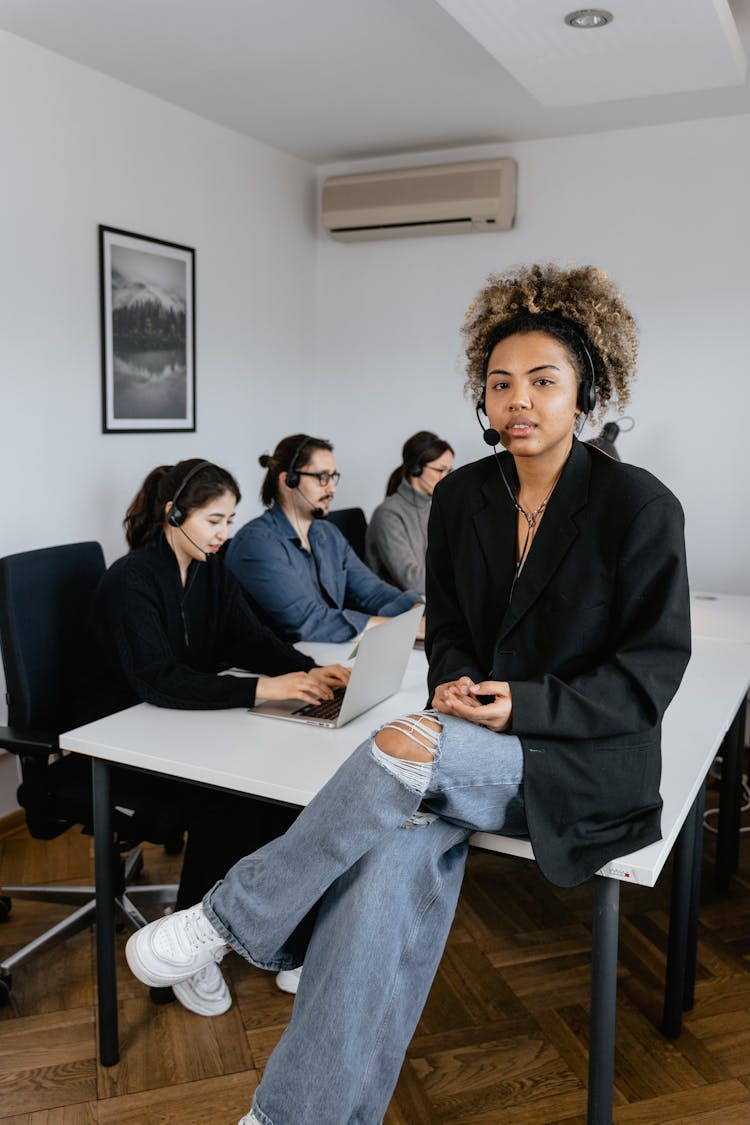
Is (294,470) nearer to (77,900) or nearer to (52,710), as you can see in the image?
(52,710)

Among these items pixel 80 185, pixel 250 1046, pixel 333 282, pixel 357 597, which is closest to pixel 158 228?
pixel 80 185

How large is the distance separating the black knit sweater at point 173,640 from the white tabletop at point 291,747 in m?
0.06

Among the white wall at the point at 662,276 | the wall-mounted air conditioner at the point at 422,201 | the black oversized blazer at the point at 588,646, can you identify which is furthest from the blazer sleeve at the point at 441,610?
the wall-mounted air conditioner at the point at 422,201

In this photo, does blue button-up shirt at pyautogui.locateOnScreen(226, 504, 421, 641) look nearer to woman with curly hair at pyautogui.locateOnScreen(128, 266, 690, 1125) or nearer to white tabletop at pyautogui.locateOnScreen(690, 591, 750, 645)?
white tabletop at pyautogui.locateOnScreen(690, 591, 750, 645)

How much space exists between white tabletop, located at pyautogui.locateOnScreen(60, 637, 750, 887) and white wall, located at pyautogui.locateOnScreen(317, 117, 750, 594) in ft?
6.65

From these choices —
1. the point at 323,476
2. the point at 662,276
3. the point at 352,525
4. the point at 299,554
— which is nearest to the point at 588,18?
the point at 323,476

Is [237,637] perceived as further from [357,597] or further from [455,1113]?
→ [455,1113]

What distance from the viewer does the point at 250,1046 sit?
2.05 meters

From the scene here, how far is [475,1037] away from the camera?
6.86 ft

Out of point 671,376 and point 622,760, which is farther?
point 671,376

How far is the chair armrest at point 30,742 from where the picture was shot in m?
2.07

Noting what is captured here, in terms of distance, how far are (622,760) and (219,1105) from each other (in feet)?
3.58

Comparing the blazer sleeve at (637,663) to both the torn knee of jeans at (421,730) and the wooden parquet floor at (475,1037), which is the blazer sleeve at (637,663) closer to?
the torn knee of jeans at (421,730)

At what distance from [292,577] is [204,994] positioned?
1.15 m
